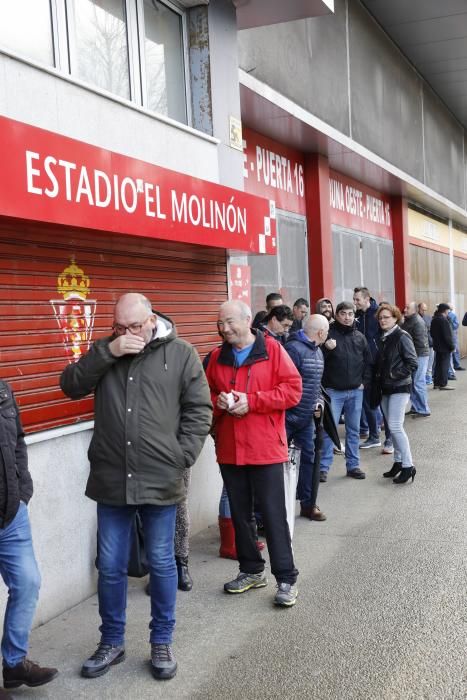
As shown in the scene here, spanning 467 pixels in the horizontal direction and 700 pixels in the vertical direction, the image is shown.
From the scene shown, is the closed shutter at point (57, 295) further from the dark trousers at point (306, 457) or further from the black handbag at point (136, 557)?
the dark trousers at point (306, 457)

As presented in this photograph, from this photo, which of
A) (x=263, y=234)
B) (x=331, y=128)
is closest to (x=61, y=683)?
(x=263, y=234)

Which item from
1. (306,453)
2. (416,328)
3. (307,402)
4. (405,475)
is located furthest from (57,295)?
(416,328)

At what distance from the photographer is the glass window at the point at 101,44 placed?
568 cm

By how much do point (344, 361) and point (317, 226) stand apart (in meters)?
5.06

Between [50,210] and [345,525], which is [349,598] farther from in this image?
[50,210]

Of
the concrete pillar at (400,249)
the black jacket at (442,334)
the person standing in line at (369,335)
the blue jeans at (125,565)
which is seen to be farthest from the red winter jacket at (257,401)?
the concrete pillar at (400,249)

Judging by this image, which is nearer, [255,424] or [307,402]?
[255,424]

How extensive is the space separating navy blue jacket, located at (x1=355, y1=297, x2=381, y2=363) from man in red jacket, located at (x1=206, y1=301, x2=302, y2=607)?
19.1 ft

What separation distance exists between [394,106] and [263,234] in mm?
10397

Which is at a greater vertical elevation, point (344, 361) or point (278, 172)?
point (278, 172)

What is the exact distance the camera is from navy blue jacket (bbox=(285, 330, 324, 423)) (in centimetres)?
662

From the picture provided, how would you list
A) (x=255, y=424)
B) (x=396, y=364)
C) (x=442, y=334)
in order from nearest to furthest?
1. (x=255, y=424)
2. (x=396, y=364)
3. (x=442, y=334)

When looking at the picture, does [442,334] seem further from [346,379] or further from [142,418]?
[142,418]

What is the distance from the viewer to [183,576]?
5316 mm
